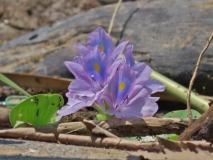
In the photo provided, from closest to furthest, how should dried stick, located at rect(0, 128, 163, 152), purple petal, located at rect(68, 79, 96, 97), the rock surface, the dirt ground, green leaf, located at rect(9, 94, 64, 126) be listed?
dried stick, located at rect(0, 128, 163, 152) → purple petal, located at rect(68, 79, 96, 97) → green leaf, located at rect(9, 94, 64, 126) → the rock surface → the dirt ground

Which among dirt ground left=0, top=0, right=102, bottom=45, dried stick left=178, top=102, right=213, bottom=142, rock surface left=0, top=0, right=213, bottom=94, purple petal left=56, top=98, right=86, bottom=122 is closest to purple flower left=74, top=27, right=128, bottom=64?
purple petal left=56, top=98, right=86, bottom=122

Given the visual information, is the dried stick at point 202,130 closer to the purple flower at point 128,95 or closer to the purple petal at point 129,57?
the purple flower at point 128,95

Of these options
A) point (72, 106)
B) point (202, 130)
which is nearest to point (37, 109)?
point (72, 106)

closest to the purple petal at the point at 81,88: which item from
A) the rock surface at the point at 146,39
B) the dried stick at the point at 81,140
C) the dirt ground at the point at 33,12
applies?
the dried stick at the point at 81,140

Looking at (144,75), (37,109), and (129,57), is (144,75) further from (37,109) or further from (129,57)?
(37,109)

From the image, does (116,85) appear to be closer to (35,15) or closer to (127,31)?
(127,31)

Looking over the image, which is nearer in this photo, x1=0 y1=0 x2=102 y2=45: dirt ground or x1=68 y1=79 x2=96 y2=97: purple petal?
x1=68 y1=79 x2=96 y2=97: purple petal

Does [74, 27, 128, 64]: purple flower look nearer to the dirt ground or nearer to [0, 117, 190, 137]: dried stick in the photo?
[0, 117, 190, 137]: dried stick
